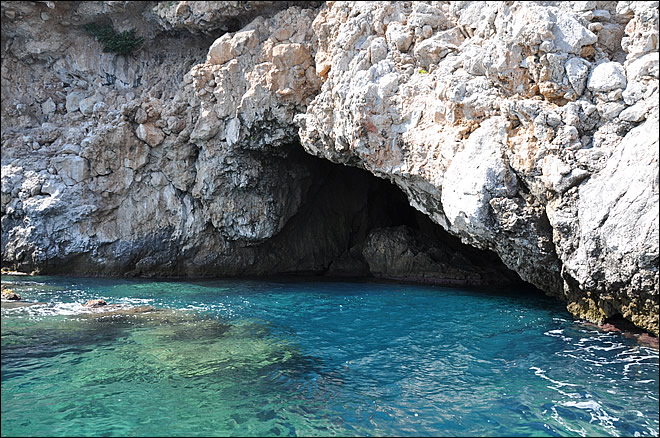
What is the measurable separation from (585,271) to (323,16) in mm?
11083

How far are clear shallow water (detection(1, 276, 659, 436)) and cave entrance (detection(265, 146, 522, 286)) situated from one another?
545cm

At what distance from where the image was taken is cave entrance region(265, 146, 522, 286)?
20.0 meters

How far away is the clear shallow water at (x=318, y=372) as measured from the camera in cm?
702

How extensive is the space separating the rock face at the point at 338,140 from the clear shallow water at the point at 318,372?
226 centimetres

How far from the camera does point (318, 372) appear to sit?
907cm

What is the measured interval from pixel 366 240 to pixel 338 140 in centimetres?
716

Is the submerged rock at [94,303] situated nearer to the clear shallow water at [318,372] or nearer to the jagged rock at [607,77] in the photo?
the clear shallow water at [318,372]

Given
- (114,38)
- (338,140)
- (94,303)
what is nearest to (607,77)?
(338,140)

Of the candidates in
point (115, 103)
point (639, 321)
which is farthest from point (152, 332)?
point (115, 103)

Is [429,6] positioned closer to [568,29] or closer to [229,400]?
[568,29]

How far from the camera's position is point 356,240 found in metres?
24.0

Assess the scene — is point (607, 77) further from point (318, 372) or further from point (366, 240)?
point (366, 240)

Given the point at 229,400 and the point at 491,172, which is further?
the point at 491,172

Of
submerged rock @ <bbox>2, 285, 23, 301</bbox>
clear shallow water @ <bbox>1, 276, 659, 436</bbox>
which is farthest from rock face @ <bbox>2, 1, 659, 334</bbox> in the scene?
submerged rock @ <bbox>2, 285, 23, 301</bbox>
